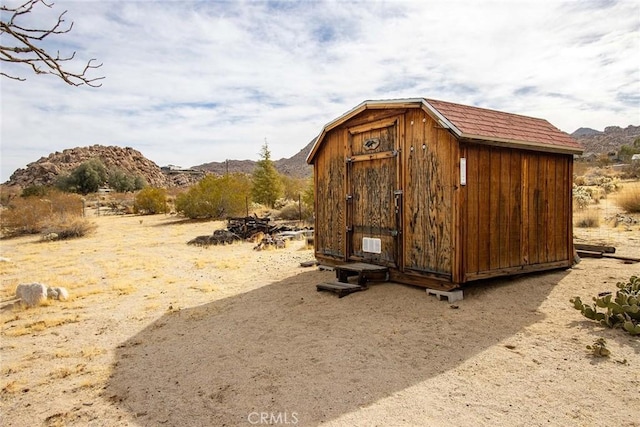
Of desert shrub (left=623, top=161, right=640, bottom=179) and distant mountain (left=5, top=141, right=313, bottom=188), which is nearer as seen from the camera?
desert shrub (left=623, top=161, right=640, bottom=179)

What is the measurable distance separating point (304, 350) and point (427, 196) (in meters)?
3.17

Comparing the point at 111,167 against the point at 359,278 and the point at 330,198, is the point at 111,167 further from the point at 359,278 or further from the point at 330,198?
the point at 359,278

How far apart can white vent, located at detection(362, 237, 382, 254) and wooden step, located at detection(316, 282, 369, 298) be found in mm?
814

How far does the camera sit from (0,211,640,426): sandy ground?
350cm

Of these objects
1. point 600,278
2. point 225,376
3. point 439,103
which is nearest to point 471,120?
point 439,103

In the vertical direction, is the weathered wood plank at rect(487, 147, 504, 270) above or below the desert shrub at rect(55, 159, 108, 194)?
below

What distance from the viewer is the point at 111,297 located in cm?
804

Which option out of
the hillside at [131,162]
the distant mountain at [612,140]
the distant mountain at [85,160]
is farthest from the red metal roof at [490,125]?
the distant mountain at [85,160]

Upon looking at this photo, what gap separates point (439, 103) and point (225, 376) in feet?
16.6

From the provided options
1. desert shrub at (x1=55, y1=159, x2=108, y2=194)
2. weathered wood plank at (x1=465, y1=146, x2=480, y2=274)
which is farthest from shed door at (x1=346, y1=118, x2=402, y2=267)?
desert shrub at (x1=55, y1=159, x2=108, y2=194)

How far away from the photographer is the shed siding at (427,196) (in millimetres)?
6145

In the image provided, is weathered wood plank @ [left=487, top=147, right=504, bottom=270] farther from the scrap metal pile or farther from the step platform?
the scrap metal pile

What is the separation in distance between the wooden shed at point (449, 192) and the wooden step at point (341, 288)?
0.70 metres

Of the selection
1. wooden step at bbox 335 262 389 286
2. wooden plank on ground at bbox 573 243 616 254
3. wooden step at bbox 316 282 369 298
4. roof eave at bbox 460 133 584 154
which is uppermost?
roof eave at bbox 460 133 584 154
